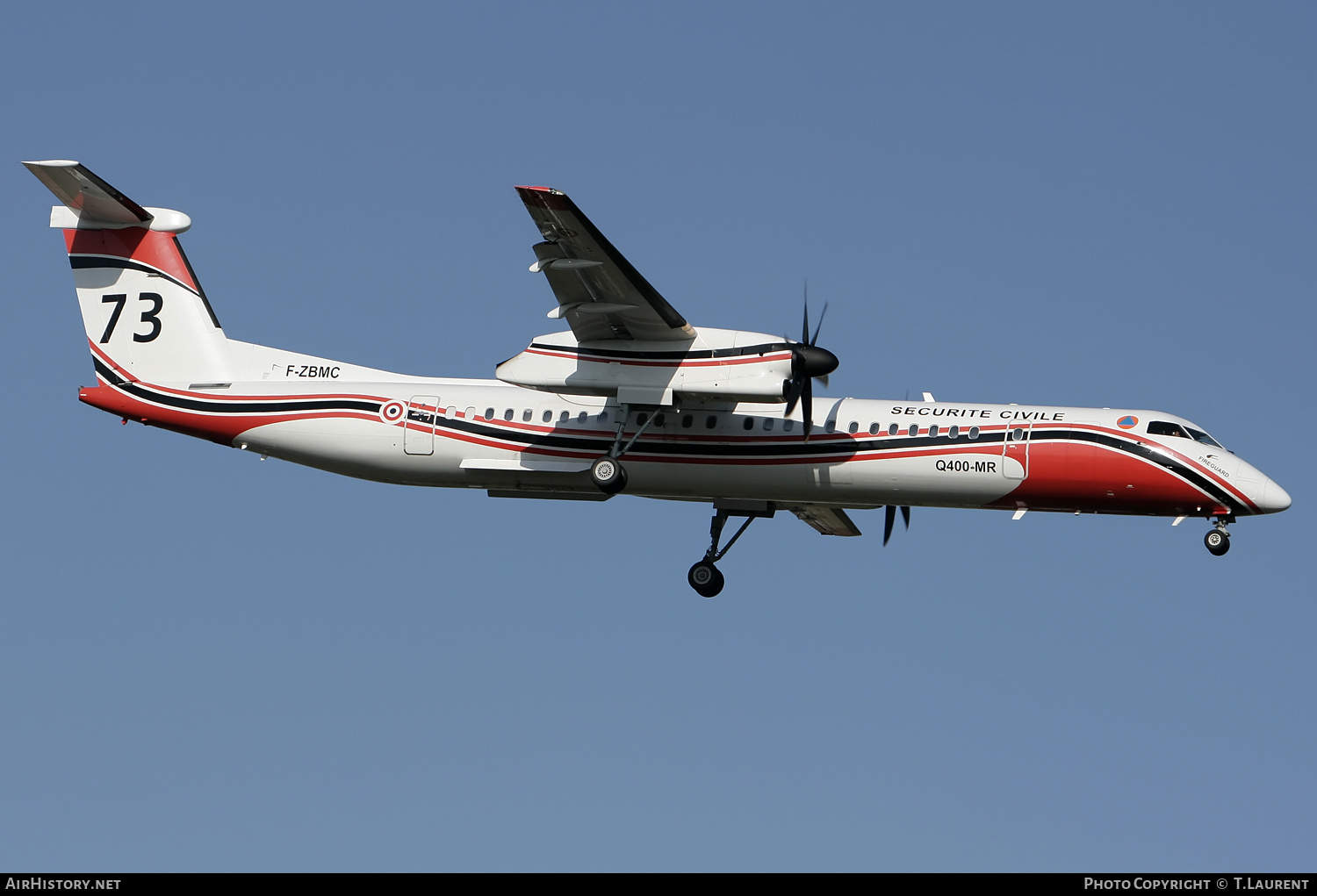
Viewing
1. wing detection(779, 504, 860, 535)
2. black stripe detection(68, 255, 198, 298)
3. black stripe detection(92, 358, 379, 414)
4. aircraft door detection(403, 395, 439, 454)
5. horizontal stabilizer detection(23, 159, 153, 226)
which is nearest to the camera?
horizontal stabilizer detection(23, 159, 153, 226)

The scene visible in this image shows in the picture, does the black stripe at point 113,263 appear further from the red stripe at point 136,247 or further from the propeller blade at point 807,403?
the propeller blade at point 807,403

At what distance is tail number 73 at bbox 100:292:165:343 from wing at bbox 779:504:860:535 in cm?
1184

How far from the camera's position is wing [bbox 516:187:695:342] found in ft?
71.8

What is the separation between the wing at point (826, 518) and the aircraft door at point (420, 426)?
634cm

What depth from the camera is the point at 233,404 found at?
26.8 m

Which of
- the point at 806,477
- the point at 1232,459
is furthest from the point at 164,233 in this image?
the point at 1232,459

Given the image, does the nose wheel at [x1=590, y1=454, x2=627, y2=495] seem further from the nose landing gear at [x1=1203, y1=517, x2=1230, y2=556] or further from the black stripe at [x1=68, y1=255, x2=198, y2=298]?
the nose landing gear at [x1=1203, y1=517, x2=1230, y2=556]

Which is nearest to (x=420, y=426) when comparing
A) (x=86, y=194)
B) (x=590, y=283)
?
(x=590, y=283)

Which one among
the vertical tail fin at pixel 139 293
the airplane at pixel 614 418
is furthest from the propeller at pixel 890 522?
the vertical tail fin at pixel 139 293

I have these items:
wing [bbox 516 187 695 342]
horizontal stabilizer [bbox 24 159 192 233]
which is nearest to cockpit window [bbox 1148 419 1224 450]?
wing [bbox 516 187 695 342]

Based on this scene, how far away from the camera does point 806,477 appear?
2512cm

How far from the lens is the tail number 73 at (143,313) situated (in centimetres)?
2755

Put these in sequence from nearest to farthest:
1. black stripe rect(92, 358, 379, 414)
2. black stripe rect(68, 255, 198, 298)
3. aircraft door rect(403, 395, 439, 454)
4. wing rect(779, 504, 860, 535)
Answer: aircraft door rect(403, 395, 439, 454), black stripe rect(92, 358, 379, 414), wing rect(779, 504, 860, 535), black stripe rect(68, 255, 198, 298)

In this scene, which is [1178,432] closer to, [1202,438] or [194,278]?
[1202,438]
